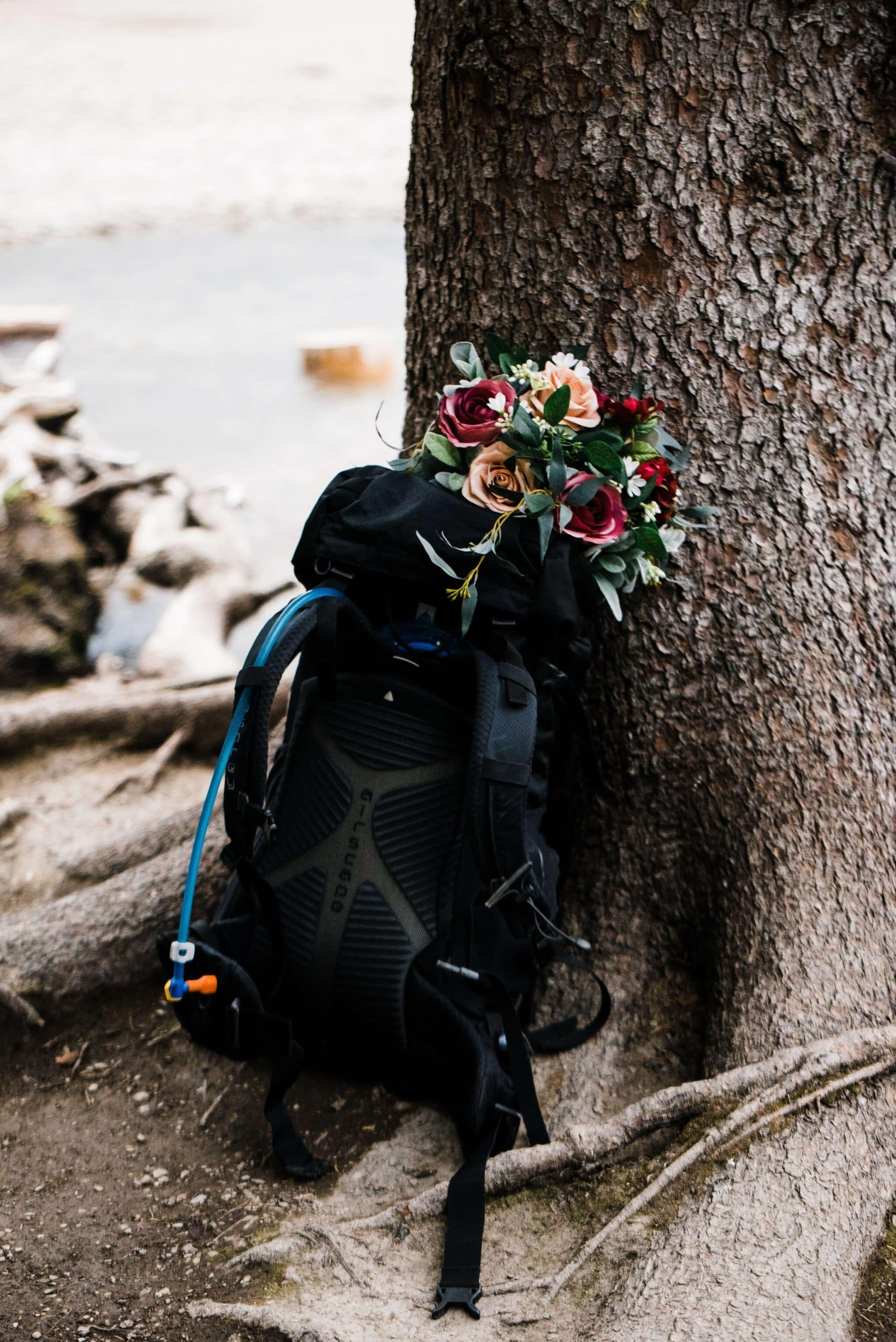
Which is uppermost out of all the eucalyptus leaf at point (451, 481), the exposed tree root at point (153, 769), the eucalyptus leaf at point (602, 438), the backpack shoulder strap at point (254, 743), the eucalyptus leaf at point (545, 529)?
the eucalyptus leaf at point (602, 438)

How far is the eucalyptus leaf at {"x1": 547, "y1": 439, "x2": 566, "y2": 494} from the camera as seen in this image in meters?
2.27

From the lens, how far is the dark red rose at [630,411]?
2359 millimetres

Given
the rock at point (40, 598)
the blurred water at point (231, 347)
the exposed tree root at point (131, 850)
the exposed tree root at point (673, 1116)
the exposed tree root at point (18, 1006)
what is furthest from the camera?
the blurred water at point (231, 347)

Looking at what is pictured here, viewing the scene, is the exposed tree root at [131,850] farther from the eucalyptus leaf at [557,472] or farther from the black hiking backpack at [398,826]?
the eucalyptus leaf at [557,472]

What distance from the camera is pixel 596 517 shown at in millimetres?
2324

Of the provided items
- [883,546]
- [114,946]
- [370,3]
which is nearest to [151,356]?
[114,946]

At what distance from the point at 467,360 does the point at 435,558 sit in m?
0.56

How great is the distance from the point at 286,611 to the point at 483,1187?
3.98 ft

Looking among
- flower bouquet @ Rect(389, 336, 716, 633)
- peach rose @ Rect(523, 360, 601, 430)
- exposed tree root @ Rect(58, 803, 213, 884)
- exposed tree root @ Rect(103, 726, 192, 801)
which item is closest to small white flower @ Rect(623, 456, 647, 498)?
flower bouquet @ Rect(389, 336, 716, 633)

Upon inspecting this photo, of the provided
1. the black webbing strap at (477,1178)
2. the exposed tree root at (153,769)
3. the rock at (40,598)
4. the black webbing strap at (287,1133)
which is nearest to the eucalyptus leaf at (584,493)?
the black webbing strap at (477,1178)

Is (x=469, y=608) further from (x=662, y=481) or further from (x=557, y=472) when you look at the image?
(x=662, y=481)

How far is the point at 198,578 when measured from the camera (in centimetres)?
613

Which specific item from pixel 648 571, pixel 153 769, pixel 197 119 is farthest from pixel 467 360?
pixel 197 119

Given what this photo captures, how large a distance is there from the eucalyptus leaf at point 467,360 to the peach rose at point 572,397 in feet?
0.47
